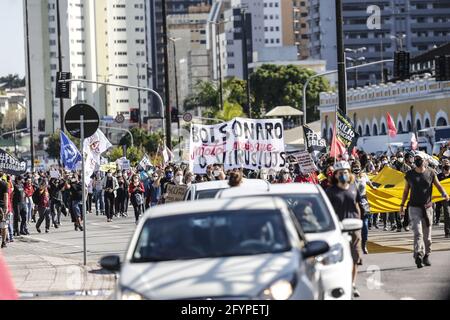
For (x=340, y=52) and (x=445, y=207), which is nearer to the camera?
(x=445, y=207)

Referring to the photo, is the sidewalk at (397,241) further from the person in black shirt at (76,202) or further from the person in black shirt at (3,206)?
the person in black shirt at (76,202)

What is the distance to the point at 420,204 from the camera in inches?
786

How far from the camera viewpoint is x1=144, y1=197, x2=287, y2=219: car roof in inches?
478

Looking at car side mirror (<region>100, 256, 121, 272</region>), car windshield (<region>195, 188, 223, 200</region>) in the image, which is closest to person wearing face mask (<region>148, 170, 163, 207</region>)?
car windshield (<region>195, 188, 223, 200</region>)

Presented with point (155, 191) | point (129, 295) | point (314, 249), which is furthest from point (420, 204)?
point (155, 191)

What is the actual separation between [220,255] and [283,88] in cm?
13213

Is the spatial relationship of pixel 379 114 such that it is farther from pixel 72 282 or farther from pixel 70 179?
pixel 72 282

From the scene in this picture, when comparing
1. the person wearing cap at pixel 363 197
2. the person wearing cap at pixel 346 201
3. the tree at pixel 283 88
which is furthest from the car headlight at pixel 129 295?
the tree at pixel 283 88

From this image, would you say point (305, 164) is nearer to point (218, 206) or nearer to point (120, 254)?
point (120, 254)

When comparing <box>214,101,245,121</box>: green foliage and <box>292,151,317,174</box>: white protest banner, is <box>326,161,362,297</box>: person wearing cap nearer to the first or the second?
<box>292,151,317,174</box>: white protest banner

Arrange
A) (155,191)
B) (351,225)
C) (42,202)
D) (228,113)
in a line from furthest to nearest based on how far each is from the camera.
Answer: (228,113), (155,191), (42,202), (351,225)
